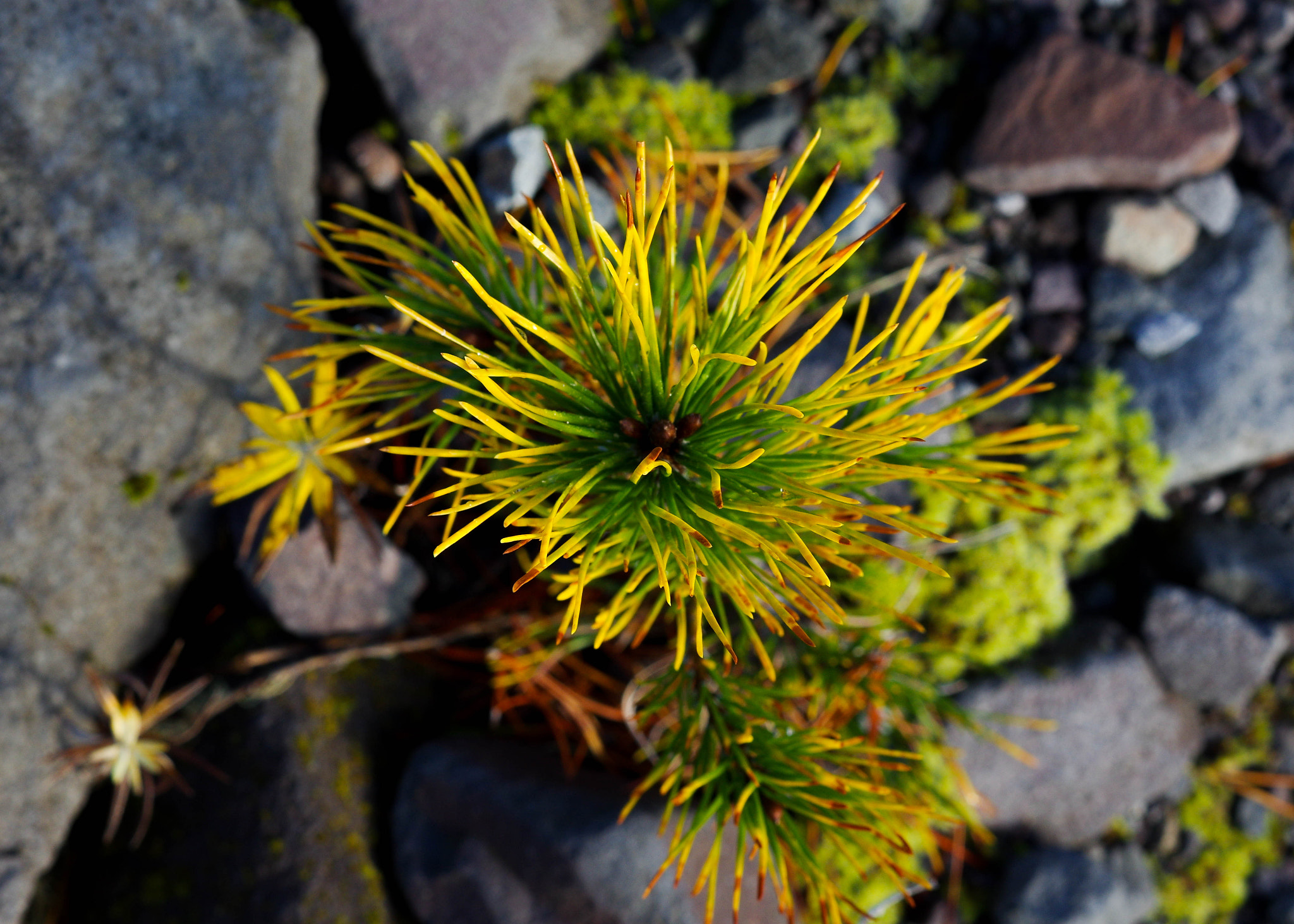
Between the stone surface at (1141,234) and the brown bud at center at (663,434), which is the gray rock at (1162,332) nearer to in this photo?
the stone surface at (1141,234)

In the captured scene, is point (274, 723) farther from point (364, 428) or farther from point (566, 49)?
point (566, 49)

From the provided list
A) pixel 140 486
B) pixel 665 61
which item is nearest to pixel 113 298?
pixel 140 486

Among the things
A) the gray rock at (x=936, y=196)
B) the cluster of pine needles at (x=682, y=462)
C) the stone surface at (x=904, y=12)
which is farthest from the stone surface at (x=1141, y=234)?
the cluster of pine needles at (x=682, y=462)

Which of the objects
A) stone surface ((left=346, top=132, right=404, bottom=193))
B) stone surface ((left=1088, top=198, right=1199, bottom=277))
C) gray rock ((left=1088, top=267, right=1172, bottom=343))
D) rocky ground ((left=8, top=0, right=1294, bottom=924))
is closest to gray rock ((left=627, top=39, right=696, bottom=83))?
rocky ground ((left=8, top=0, right=1294, bottom=924))

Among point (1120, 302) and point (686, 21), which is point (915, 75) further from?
point (1120, 302)

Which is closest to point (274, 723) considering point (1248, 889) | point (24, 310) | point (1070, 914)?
point (24, 310)

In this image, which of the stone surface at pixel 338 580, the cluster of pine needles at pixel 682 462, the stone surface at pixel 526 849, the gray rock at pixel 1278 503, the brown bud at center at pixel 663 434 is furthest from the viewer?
the gray rock at pixel 1278 503

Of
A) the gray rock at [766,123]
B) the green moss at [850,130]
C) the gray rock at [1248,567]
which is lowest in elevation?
the gray rock at [1248,567]

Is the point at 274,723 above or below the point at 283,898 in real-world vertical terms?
above
